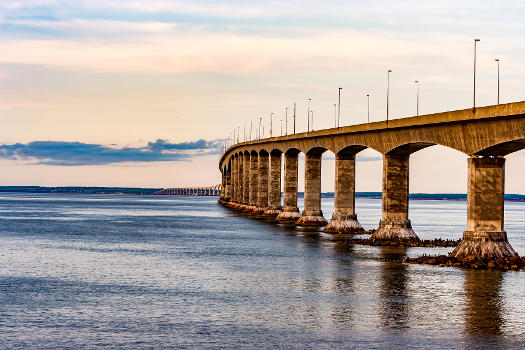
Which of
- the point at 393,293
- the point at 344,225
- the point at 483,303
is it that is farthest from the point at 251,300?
the point at 344,225

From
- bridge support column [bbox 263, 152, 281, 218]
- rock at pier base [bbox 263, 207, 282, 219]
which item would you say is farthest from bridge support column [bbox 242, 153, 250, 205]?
bridge support column [bbox 263, 152, 281, 218]

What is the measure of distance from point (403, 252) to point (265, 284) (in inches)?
861

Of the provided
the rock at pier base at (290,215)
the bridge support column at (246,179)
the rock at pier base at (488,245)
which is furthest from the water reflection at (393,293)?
the bridge support column at (246,179)

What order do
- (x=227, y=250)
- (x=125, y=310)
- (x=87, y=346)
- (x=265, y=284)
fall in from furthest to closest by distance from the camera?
(x=227, y=250) → (x=265, y=284) → (x=125, y=310) → (x=87, y=346)

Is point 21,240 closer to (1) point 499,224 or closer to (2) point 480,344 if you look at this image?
(1) point 499,224

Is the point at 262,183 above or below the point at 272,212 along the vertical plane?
above

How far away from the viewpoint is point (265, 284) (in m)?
46.5

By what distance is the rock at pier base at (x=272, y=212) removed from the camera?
13089 cm

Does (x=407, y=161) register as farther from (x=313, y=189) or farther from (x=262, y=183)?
(x=262, y=183)

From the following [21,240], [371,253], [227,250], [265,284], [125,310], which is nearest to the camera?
[125,310]

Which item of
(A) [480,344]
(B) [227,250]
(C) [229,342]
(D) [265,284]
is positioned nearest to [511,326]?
(A) [480,344]

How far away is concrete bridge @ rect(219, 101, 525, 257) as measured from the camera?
54188 millimetres

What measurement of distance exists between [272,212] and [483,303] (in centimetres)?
9318

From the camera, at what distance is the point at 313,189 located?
100000 mm
